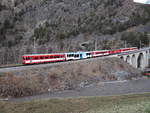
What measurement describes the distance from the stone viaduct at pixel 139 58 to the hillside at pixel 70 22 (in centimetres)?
3306

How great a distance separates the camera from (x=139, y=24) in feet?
506

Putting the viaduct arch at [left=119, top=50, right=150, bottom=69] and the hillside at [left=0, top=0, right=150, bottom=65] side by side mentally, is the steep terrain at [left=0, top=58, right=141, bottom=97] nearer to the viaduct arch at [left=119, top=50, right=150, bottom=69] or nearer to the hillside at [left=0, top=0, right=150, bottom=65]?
the viaduct arch at [left=119, top=50, right=150, bottom=69]

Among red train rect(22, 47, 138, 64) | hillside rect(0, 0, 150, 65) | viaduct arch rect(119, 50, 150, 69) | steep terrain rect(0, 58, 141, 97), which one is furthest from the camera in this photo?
hillside rect(0, 0, 150, 65)

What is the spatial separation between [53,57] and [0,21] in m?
119

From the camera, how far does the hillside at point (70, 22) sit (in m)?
141

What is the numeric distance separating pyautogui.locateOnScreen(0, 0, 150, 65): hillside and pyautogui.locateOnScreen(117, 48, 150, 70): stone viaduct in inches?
1302

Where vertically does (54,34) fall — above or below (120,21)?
below

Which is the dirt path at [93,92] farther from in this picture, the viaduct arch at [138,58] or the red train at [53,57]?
the viaduct arch at [138,58]

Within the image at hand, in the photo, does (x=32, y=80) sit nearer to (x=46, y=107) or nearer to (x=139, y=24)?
(x=46, y=107)

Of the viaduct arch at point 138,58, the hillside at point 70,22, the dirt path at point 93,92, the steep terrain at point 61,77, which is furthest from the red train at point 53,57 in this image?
the hillside at point 70,22

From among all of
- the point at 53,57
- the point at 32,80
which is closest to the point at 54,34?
the point at 53,57

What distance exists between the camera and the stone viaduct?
75156 millimetres

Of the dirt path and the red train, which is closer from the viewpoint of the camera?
the dirt path

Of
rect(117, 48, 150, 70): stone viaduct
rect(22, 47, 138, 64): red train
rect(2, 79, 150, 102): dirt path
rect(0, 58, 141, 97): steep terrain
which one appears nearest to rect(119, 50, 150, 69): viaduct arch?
rect(117, 48, 150, 70): stone viaduct
